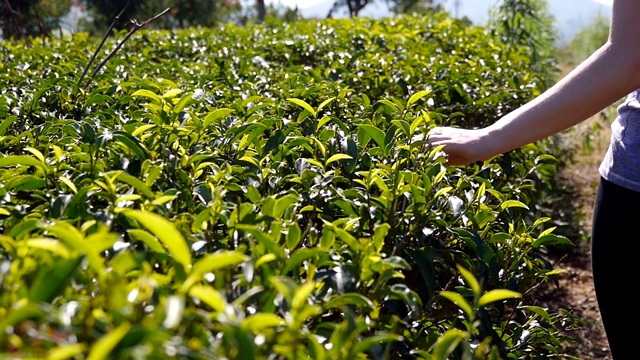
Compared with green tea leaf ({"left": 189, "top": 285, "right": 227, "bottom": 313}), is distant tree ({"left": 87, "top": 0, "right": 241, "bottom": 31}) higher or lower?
higher

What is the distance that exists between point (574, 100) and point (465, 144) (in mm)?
311

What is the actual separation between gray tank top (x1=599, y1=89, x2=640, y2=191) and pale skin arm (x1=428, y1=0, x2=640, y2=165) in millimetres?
174

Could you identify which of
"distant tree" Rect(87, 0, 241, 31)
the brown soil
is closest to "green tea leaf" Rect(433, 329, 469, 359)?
the brown soil

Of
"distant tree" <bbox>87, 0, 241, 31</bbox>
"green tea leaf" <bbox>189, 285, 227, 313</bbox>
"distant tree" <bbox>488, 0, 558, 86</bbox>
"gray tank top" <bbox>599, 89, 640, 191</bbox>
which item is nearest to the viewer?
"green tea leaf" <bbox>189, 285, 227, 313</bbox>

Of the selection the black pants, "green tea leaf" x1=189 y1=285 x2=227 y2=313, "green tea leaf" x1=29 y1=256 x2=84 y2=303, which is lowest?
the black pants

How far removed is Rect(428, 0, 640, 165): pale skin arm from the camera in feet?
6.42

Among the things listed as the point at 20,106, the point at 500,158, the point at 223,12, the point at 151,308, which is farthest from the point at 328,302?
the point at 223,12

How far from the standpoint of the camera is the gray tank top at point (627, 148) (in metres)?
2.17

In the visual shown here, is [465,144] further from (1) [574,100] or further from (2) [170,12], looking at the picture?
(2) [170,12]

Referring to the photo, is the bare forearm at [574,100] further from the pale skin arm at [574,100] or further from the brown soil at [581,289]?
the brown soil at [581,289]

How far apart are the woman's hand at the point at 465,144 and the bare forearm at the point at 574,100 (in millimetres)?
23

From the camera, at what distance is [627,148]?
2.19 m

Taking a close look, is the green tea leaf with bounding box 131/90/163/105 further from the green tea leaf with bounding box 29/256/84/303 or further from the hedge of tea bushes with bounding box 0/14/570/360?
the green tea leaf with bounding box 29/256/84/303

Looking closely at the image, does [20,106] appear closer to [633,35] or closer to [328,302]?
[328,302]
